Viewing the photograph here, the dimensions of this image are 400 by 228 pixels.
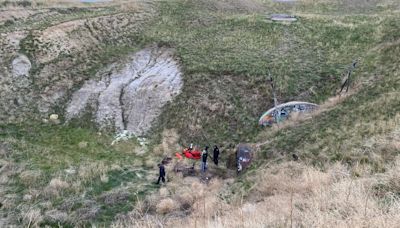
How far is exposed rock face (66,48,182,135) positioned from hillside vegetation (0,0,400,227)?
0.82 meters

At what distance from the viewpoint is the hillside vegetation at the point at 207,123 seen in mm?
11797

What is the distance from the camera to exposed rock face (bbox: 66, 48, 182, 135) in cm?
3138

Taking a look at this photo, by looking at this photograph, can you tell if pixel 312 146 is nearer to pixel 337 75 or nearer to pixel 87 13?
pixel 337 75

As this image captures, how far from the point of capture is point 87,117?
31.5 metres

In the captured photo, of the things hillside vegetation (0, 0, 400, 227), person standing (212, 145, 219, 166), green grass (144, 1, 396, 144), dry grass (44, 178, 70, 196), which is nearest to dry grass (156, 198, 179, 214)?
hillside vegetation (0, 0, 400, 227)

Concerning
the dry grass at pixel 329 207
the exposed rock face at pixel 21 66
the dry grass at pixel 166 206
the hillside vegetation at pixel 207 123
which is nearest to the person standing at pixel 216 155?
the hillside vegetation at pixel 207 123

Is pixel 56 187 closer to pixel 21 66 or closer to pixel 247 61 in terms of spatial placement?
pixel 21 66

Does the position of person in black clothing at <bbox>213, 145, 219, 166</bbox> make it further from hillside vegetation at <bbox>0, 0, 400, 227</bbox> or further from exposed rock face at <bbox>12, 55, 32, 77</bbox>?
exposed rock face at <bbox>12, 55, 32, 77</bbox>

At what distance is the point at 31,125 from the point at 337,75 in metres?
23.6

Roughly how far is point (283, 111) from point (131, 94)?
1278 cm

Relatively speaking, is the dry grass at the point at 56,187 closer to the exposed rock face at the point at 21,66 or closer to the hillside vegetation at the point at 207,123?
the hillside vegetation at the point at 207,123

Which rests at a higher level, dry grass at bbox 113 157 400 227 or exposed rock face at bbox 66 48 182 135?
dry grass at bbox 113 157 400 227

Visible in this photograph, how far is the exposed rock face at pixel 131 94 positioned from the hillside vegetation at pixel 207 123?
824 millimetres

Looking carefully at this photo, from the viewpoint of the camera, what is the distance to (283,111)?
28.8 m
